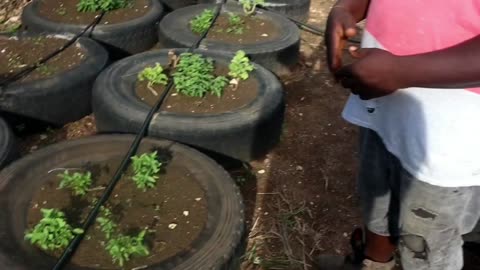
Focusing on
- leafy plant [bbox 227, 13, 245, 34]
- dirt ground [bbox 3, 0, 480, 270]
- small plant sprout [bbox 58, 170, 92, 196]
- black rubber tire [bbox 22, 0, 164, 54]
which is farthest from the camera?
leafy plant [bbox 227, 13, 245, 34]

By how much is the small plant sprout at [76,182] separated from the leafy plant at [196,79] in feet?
3.02

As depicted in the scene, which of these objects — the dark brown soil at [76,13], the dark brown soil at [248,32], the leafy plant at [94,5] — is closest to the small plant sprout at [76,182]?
the dark brown soil at [248,32]

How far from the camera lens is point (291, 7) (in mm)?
4773

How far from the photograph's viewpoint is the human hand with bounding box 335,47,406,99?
4.37 feet

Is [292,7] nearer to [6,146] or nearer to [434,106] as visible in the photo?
[6,146]

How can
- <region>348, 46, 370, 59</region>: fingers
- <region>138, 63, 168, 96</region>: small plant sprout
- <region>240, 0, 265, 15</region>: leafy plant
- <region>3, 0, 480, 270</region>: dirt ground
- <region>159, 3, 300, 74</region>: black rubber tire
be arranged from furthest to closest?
<region>240, 0, 265, 15</region>: leafy plant < <region>159, 3, 300, 74</region>: black rubber tire < <region>138, 63, 168, 96</region>: small plant sprout < <region>3, 0, 480, 270</region>: dirt ground < <region>348, 46, 370, 59</region>: fingers

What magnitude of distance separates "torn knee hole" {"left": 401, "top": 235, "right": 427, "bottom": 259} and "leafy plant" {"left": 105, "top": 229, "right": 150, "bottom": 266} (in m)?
0.86

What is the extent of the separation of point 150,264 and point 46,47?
7.24ft

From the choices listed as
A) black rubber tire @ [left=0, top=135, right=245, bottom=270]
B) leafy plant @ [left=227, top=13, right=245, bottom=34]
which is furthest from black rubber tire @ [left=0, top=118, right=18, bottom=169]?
leafy plant @ [left=227, top=13, right=245, bottom=34]

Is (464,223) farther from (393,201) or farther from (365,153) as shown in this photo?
(365,153)

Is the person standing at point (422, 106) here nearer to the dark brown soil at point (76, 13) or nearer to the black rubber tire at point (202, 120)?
the black rubber tire at point (202, 120)

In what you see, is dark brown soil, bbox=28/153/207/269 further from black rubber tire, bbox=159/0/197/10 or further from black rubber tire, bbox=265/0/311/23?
black rubber tire, bbox=159/0/197/10

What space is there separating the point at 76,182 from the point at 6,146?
560 millimetres

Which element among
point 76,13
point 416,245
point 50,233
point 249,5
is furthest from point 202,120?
point 76,13
